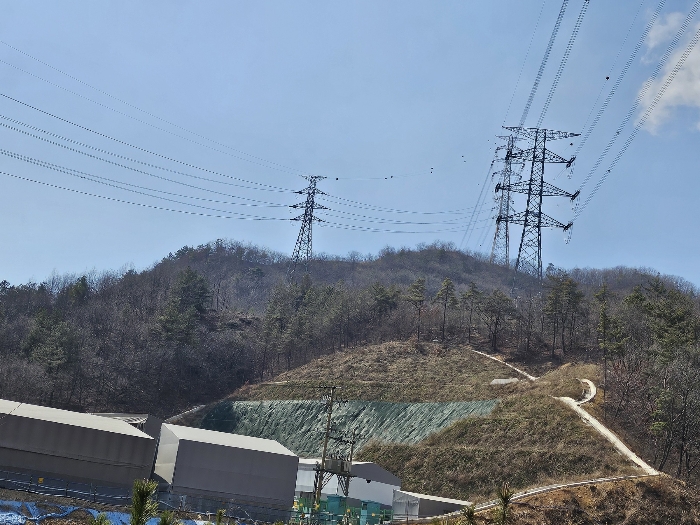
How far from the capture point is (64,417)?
3656 cm

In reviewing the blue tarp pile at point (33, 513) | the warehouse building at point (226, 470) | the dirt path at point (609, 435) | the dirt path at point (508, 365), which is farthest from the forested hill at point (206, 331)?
the blue tarp pile at point (33, 513)

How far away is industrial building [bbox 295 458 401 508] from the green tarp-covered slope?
9.63m

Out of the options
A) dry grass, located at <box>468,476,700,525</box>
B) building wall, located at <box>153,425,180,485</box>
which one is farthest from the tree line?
building wall, located at <box>153,425,180,485</box>

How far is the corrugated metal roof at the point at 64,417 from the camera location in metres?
34.6

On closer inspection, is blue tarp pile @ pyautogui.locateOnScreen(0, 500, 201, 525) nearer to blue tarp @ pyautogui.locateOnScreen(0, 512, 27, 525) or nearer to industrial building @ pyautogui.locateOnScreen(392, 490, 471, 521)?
blue tarp @ pyautogui.locateOnScreen(0, 512, 27, 525)

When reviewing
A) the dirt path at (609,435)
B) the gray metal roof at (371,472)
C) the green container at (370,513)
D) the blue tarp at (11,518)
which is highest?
the dirt path at (609,435)

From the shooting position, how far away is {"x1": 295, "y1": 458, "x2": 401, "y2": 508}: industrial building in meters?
44.2

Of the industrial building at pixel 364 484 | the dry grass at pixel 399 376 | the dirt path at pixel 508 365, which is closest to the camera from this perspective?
the industrial building at pixel 364 484

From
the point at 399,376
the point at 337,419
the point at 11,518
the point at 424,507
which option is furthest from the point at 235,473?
the point at 399,376

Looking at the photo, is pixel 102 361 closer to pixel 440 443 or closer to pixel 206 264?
pixel 440 443

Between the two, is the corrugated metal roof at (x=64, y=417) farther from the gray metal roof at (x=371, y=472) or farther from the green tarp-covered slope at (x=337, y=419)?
the green tarp-covered slope at (x=337, y=419)

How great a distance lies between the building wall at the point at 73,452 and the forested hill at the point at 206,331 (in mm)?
37581

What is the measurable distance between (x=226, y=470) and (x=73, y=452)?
25.6ft

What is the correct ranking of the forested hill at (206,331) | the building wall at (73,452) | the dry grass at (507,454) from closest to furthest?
the building wall at (73,452)
the dry grass at (507,454)
the forested hill at (206,331)
